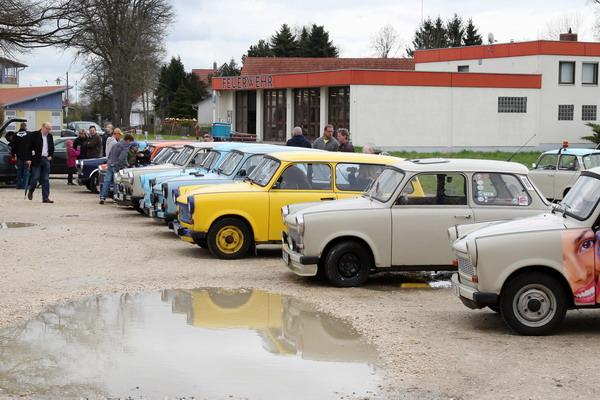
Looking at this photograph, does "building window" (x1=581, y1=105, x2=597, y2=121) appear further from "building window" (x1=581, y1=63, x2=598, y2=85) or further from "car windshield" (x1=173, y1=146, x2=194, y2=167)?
"car windshield" (x1=173, y1=146, x2=194, y2=167)

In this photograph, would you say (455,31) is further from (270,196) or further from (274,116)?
(270,196)

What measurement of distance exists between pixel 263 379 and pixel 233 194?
21.0ft

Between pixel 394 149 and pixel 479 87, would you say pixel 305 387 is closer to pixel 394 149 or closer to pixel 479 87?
pixel 394 149

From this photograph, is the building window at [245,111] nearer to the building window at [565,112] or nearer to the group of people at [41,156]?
the building window at [565,112]

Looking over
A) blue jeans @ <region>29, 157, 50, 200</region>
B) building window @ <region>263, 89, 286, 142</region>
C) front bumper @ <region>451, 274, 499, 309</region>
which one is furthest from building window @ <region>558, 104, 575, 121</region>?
front bumper @ <region>451, 274, 499, 309</region>

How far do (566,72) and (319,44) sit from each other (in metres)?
47.3

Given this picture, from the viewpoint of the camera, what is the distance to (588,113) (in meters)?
57.0

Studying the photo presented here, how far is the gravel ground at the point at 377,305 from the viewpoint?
723cm

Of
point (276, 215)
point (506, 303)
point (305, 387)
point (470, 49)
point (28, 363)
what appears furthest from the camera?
point (470, 49)

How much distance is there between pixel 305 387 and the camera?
23.1ft

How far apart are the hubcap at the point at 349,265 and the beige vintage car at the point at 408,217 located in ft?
0.04

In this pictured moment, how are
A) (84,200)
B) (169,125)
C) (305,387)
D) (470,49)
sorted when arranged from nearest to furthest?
(305,387) → (84,200) → (470,49) → (169,125)

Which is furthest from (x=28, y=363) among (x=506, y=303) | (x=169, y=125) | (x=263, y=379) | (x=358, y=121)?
(x=169, y=125)

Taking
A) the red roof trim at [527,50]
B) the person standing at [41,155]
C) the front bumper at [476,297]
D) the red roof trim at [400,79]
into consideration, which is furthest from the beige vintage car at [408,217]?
the red roof trim at [527,50]
